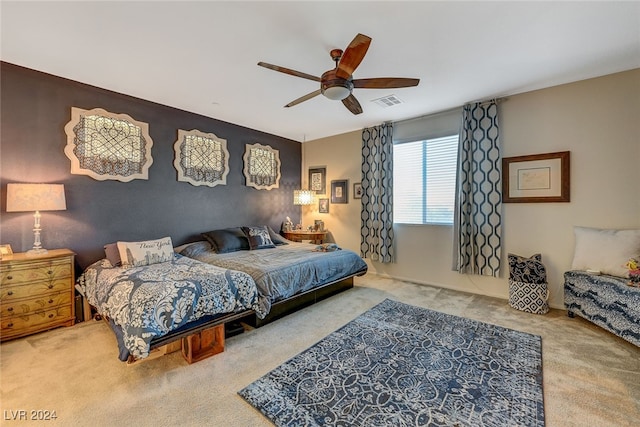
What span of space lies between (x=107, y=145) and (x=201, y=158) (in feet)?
4.01

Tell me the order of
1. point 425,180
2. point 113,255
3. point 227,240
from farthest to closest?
point 425,180, point 227,240, point 113,255

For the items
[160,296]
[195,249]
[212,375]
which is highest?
[195,249]

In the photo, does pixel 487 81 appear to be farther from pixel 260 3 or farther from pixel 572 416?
pixel 572 416

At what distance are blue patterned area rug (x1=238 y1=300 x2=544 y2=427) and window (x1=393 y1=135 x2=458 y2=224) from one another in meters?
2.02

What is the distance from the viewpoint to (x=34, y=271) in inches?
104

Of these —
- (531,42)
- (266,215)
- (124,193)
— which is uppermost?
(531,42)

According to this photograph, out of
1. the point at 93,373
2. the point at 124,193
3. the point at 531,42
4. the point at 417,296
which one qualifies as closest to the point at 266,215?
the point at 124,193

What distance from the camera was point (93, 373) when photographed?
207 cm

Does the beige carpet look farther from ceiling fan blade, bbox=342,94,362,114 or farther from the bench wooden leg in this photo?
ceiling fan blade, bbox=342,94,362,114

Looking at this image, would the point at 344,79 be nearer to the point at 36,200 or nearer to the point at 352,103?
the point at 352,103

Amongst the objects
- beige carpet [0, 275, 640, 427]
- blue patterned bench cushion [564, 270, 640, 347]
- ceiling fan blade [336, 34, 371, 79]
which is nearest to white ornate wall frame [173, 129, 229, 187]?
beige carpet [0, 275, 640, 427]

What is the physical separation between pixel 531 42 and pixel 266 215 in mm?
4483

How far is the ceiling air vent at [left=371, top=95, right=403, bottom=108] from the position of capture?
3.64m

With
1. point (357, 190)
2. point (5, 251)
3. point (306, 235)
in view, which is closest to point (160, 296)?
point (5, 251)
